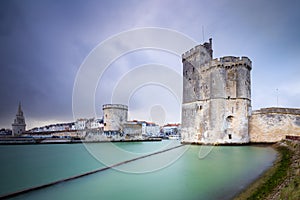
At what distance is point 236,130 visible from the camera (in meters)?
18.4

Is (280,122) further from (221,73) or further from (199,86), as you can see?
(199,86)

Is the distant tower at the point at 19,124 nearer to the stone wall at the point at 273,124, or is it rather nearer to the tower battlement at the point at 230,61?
the tower battlement at the point at 230,61

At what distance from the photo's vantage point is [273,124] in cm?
1780

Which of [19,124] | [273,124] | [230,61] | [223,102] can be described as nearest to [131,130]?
[223,102]

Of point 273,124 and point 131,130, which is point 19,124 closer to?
point 131,130

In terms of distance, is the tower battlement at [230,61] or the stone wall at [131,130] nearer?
the tower battlement at [230,61]

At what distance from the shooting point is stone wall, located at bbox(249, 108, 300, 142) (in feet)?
56.5

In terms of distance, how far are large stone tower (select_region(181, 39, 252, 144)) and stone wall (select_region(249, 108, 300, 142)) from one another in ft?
2.77

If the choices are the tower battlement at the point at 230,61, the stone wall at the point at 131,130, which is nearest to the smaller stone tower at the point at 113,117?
the stone wall at the point at 131,130

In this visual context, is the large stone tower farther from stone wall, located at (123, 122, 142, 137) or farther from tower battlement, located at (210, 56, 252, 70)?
stone wall, located at (123, 122, 142, 137)

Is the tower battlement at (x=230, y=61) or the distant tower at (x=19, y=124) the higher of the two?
the tower battlement at (x=230, y=61)

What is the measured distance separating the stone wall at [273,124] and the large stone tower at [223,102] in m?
0.85

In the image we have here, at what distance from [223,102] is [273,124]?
16.2ft

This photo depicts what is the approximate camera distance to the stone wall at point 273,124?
1722 centimetres
